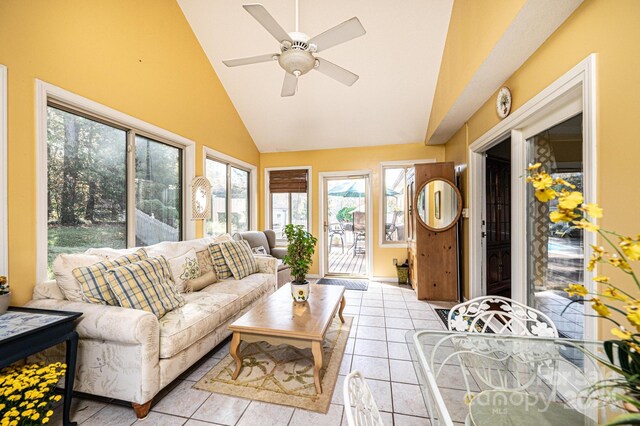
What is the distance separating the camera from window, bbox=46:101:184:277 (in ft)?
6.91

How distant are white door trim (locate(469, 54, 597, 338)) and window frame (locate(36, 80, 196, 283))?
2899mm

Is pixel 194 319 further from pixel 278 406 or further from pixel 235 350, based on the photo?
pixel 278 406

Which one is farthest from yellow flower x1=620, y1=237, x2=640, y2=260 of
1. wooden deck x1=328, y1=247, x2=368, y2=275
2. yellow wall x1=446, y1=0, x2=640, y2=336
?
wooden deck x1=328, y1=247, x2=368, y2=275

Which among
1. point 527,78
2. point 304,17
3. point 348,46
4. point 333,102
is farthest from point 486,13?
point 333,102

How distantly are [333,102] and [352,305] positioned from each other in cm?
301

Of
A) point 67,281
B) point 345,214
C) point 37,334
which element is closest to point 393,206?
point 345,214

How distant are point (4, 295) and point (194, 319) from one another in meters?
1.07

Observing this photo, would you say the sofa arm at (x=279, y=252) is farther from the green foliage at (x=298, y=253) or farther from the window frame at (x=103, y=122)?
the green foliage at (x=298, y=253)

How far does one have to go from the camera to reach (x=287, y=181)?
5.30 m

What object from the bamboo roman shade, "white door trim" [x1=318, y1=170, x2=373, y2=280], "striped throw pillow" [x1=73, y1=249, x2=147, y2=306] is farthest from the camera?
the bamboo roman shade

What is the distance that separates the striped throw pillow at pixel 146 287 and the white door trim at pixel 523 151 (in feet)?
7.74

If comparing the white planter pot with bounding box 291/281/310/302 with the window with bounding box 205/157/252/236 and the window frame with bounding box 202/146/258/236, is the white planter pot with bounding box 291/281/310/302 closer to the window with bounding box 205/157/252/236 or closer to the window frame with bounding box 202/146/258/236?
the window with bounding box 205/157/252/236

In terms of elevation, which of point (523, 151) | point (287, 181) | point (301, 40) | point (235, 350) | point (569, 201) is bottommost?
point (235, 350)

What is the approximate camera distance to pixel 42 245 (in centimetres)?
189
